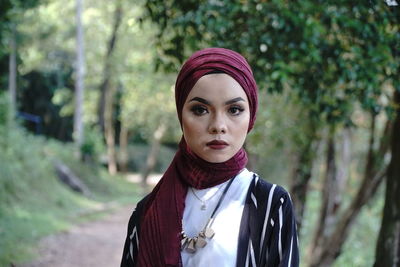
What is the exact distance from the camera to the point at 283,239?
1.79 meters

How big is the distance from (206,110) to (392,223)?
9.11 ft

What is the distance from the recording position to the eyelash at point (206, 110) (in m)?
1.91

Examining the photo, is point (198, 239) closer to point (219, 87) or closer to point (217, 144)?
point (217, 144)

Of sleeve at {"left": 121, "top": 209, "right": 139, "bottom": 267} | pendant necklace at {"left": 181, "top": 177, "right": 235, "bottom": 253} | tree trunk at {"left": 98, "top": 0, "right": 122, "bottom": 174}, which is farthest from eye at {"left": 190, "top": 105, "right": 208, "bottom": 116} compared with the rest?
tree trunk at {"left": 98, "top": 0, "right": 122, "bottom": 174}

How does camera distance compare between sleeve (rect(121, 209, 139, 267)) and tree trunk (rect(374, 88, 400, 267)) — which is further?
tree trunk (rect(374, 88, 400, 267))

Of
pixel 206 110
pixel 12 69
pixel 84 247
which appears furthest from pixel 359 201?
pixel 12 69

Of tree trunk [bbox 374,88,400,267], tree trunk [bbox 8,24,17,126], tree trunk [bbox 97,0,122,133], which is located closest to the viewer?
tree trunk [bbox 374,88,400,267]

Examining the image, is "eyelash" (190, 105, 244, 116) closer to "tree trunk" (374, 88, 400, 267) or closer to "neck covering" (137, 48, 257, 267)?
"neck covering" (137, 48, 257, 267)

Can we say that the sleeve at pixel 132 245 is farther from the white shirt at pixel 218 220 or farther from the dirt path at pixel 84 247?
the dirt path at pixel 84 247

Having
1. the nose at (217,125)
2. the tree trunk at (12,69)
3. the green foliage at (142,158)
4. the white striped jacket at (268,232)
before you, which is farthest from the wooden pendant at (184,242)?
the green foliage at (142,158)

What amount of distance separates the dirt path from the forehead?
5555 mm

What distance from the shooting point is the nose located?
187cm

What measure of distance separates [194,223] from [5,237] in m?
6.13

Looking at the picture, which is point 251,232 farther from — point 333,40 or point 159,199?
point 333,40
